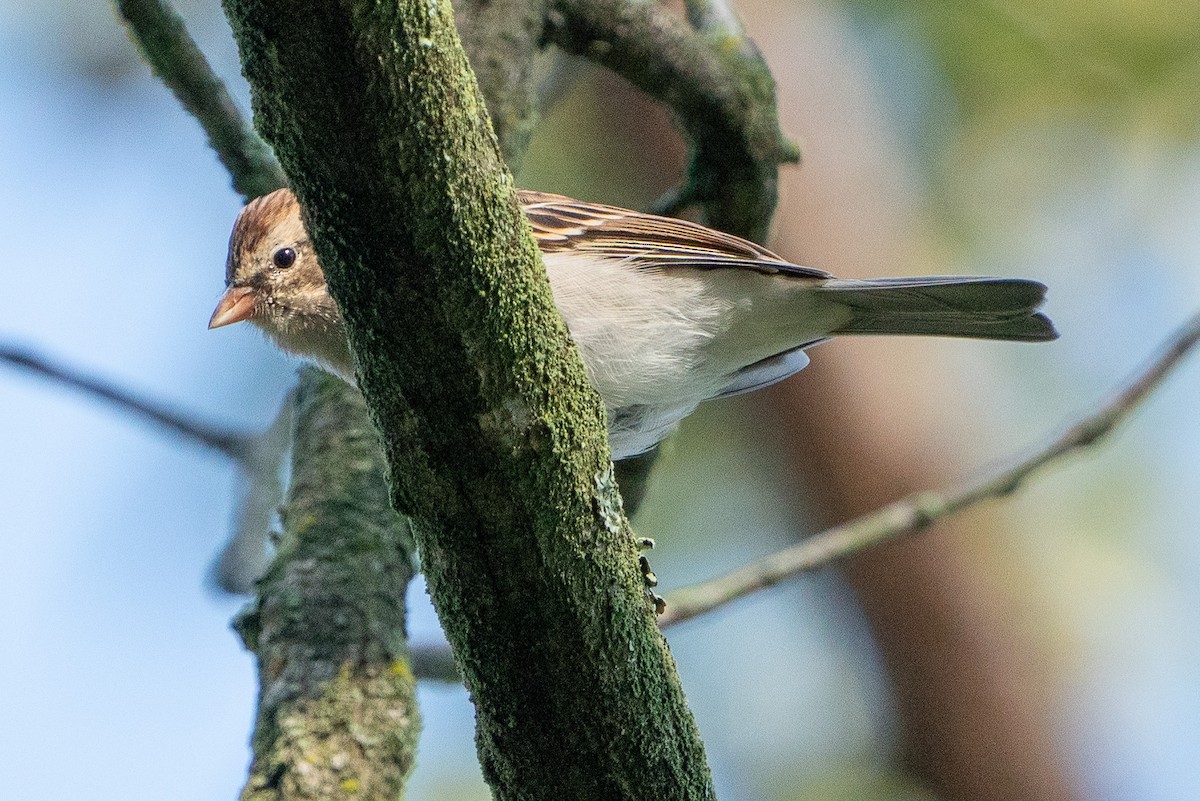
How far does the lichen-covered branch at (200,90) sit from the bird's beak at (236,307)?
1.45 ft

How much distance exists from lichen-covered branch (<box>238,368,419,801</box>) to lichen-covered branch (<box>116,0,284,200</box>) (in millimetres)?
821

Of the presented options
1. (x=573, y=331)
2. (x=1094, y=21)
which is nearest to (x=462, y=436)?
(x=573, y=331)

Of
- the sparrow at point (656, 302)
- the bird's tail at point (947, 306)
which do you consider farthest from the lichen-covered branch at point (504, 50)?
the bird's tail at point (947, 306)

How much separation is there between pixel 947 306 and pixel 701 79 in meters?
1.23

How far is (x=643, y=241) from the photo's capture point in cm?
410

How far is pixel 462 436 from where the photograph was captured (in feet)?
6.83

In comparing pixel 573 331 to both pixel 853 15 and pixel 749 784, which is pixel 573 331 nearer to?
pixel 749 784

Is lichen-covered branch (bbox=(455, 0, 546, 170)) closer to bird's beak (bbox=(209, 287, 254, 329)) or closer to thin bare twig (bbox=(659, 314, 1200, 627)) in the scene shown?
bird's beak (bbox=(209, 287, 254, 329))

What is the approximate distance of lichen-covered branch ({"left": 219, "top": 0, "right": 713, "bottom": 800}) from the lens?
1.84 metres

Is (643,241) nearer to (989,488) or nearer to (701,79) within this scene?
(701,79)

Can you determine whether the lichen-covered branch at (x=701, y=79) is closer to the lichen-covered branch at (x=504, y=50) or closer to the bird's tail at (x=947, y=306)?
the lichen-covered branch at (x=504, y=50)

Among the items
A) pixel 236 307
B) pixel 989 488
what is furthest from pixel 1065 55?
pixel 236 307

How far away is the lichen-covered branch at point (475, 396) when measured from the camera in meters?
1.84

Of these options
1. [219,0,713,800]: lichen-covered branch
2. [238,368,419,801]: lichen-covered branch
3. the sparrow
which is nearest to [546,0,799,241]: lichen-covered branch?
the sparrow
